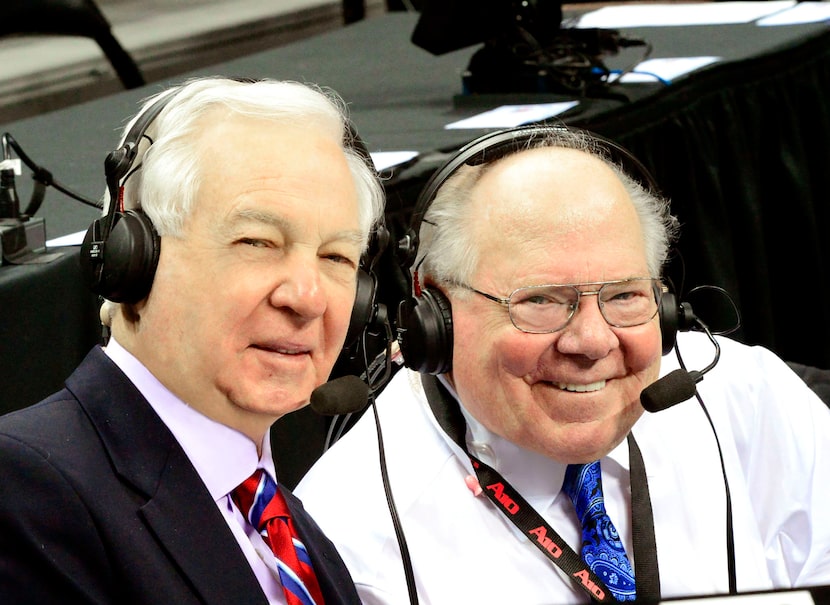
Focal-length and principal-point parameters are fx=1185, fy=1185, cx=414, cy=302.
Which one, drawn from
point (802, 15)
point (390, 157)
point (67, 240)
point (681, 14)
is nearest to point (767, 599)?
point (67, 240)

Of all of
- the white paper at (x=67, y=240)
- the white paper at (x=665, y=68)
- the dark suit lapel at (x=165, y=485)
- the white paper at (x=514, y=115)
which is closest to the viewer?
the dark suit lapel at (x=165, y=485)

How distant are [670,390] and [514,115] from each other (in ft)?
4.47

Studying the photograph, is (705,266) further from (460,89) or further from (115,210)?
A: (115,210)

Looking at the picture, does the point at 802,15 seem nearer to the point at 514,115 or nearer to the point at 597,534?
the point at 514,115

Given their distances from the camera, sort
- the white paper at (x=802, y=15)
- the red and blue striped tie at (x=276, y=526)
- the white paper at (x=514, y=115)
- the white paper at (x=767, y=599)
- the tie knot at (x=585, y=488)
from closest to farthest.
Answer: the white paper at (x=767, y=599) → the red and blue striped tie at (x=276, y=526) → the tie knot at (x=585, y=488) → the white paper at (x=514, y=115) → the white paper at (x=802, y=15)

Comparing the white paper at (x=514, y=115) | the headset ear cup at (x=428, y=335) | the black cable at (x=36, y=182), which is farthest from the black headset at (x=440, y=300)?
the white paper at (x=514, y=115)

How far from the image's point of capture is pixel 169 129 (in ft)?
3.71

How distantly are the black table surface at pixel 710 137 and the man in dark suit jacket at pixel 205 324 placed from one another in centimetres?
96

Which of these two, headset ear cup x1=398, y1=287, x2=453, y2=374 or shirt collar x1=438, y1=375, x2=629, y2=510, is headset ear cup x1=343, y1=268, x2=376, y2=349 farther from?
shirt collar x1=438, y1=375, x2=629, y2=510

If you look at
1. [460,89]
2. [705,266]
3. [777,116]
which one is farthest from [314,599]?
[777,116]

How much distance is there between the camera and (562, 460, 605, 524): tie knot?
136cm

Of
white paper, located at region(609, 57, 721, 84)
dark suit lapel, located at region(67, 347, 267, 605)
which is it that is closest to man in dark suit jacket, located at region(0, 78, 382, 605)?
dark suit lapel, located at region(67, 347, 267, 605)

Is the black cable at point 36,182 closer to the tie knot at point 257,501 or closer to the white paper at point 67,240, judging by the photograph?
the white paper at point 67,240

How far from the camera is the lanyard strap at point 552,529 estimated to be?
130 cm
